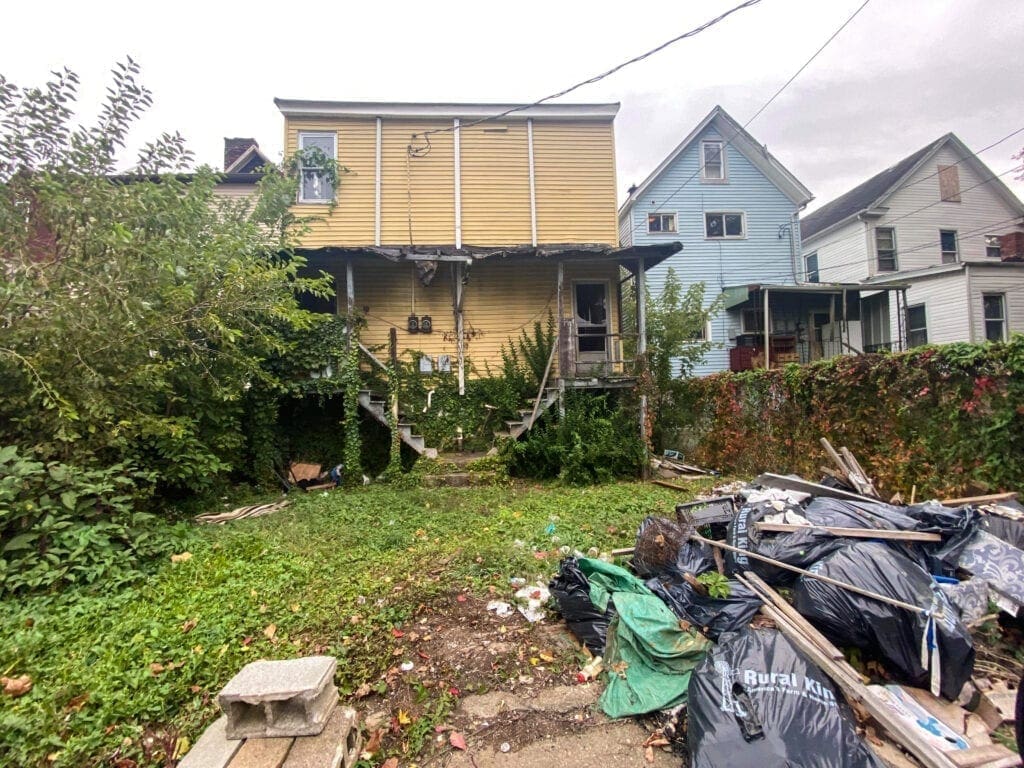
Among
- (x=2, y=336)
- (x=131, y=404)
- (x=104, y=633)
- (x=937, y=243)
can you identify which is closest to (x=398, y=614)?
(x=104, y=633)

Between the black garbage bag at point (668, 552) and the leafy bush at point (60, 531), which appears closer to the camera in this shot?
the black garbage bag at point (668, 552)

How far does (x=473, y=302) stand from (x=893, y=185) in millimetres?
16010

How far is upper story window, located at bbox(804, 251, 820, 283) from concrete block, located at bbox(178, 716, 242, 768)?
66.7ft

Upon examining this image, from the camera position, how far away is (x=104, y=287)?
434 centimetres

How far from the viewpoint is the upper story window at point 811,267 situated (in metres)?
16.9

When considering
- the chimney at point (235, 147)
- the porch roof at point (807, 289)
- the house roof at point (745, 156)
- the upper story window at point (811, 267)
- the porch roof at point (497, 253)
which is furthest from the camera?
the upper story window at point (811, 267)

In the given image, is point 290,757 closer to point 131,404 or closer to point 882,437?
point 131,404

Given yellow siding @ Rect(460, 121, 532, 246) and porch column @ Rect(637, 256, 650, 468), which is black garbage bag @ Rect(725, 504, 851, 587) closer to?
porch column @ Rect(637, 256, 650, 468)

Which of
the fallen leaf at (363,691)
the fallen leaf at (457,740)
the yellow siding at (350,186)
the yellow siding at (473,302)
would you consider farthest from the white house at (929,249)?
the fallen leaf at (363,691)

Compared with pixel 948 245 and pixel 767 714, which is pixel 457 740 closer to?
pixel 767 714

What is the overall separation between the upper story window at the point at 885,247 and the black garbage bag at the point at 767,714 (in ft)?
59.9

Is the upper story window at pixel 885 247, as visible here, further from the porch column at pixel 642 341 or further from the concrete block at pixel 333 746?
the concrete block at pixel 333 746

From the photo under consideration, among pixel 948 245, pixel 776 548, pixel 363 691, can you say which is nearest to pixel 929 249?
pixel 948 245

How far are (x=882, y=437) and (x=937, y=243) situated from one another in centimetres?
1571
